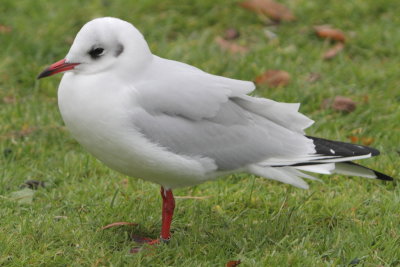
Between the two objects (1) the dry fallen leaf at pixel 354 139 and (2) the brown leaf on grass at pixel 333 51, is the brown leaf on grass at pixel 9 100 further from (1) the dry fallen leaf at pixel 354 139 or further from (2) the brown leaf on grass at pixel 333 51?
(2) the brown leaf on grass at pixel 333 51

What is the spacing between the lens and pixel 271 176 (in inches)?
165

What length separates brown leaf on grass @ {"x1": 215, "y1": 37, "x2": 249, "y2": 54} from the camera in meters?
6.90

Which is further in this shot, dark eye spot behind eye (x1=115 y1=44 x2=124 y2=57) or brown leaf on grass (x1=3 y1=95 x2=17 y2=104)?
brown leaf on grass (x1=3 y1=95 x2=17 y2=104)

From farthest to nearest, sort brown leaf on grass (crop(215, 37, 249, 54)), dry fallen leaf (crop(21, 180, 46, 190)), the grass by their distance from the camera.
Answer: brown leaf on grass (crop(215, 37, 249, 54)) → dry fallen leaf (crop(21, 180, 46, 190)) → the grass

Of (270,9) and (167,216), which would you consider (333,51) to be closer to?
(270,9)

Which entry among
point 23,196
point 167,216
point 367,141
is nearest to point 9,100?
→ point 23,196

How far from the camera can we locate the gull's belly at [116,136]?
3.80 meters

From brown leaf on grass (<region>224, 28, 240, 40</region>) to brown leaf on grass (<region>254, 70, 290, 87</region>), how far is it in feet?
3.02

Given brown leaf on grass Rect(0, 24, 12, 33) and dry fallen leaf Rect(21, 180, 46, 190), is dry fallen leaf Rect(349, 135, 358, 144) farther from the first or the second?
brown leaf on grass Rect(0, 24, 12, 33)

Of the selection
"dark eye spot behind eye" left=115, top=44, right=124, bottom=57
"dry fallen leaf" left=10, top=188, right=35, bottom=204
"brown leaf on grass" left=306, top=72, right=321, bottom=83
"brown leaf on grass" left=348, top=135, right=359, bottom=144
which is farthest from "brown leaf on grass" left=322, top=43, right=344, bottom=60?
"dark eye spot behind eye" left=115, top=44, right=124, bottom=57

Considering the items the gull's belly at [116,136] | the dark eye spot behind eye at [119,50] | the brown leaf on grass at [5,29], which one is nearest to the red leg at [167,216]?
the gull's belly at [116,136]

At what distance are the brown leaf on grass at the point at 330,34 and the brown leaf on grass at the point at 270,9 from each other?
353 millimetres

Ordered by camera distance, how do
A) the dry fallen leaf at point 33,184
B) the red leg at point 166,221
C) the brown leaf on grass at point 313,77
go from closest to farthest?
1. the red leg at point 166,221
2. the dry fallen leaf at point 33,184
3. the brown leaf on grass at point 313,77

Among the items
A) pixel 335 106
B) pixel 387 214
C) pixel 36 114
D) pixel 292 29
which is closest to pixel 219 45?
pixel 292 29
